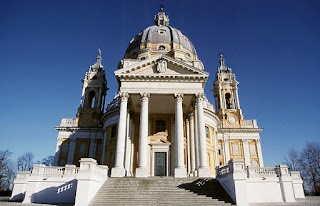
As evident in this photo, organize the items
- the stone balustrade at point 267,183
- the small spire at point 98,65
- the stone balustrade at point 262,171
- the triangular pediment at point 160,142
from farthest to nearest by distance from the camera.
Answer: the small spire at point 98,65 → the triangular pediment at point 160,142 → the stone balustrade at point 262,171 → the stone balustrade at point 267,183

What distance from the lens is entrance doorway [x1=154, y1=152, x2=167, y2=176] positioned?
2300cm

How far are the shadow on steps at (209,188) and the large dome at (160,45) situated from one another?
22.3m

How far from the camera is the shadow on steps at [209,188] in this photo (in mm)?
13078

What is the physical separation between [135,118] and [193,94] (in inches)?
316

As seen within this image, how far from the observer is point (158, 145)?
24000 mm

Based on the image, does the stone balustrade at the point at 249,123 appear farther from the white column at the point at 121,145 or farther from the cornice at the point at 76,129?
the cornice at the point at 76,129

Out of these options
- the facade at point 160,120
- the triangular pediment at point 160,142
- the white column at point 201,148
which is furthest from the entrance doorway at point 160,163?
the white column at point 201,148

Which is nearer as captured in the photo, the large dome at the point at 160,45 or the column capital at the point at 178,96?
the column capital at the point at 178,96

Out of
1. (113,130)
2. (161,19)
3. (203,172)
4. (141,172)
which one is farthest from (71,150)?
(161,19)

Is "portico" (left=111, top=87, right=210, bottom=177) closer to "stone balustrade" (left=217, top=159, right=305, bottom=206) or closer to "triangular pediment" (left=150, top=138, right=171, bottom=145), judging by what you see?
"triangular pediment" (left=150, top=138, right=171, bottom=145)

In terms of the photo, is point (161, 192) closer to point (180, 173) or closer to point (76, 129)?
point (180, 173)

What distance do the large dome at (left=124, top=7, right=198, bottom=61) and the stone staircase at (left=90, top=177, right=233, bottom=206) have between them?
21815mm

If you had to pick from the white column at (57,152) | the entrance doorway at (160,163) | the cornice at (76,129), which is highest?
the cornice at (76,129)

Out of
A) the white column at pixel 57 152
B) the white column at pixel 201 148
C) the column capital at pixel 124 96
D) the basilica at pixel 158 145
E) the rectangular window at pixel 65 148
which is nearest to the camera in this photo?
the basilica at pixel 158 145
